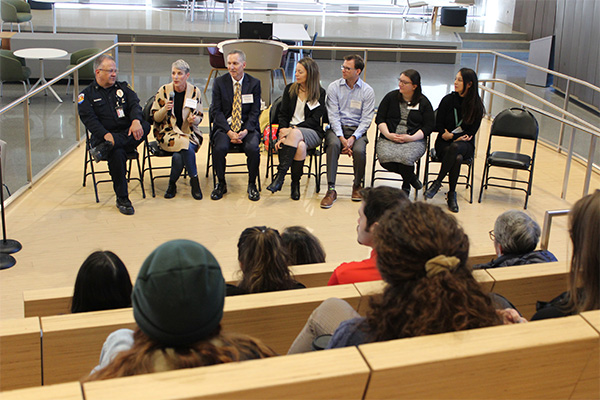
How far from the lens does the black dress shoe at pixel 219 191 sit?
548 cm

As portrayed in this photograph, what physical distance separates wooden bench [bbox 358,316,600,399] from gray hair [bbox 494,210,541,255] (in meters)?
1.39

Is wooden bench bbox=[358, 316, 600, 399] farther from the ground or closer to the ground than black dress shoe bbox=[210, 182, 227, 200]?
farther from the ground

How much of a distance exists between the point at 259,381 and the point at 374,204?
1.56m

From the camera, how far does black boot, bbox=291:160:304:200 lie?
5.54 metres

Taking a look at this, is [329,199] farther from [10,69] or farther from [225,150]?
[10,69]

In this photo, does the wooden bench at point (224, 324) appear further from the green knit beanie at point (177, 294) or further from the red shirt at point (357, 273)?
the green knit beanie at point (177, 294)

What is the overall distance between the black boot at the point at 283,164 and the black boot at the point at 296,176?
61 mm

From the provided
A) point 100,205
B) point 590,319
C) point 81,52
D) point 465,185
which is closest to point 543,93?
point 465,185

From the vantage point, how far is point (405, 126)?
18.1ft

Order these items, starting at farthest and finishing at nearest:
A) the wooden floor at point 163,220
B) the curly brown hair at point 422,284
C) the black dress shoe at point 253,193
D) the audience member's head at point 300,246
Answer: the black dress shoe at point 253,193 → the wooden floor at point 163,220 → the audience member's head at point 300,246 → the curly brown hair at point 422,284

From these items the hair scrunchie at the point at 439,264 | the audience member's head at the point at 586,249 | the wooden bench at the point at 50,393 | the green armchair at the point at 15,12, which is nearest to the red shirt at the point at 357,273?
the audience member's head at the point at 586,249

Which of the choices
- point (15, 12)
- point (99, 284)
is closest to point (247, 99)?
point (99, 284)

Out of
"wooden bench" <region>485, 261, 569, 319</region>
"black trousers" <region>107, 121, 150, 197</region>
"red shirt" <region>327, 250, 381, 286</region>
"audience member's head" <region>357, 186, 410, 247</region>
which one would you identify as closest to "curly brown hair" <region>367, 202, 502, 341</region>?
"wooden bench" <region>485, 261, 569, 319</region>

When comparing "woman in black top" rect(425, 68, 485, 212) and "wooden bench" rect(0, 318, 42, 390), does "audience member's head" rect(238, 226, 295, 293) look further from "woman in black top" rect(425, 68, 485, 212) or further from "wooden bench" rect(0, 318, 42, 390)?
"woman in black top" rect(425, 68, 485, 212)
